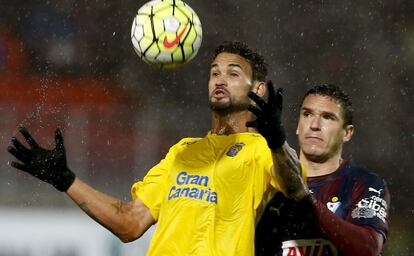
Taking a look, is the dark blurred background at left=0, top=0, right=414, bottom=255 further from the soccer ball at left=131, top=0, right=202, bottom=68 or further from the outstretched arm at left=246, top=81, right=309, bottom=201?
the outstretched arm at left=246, top=81, right=309, bottom=201

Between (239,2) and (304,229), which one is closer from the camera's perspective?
(304,229)

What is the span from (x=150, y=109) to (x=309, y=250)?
4834mm

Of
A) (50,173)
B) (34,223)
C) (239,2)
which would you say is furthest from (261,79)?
(239,2)

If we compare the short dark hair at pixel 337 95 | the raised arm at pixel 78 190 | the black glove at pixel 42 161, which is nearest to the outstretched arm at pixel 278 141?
the short dark hair at pixel 337 95

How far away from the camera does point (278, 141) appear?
3.43m

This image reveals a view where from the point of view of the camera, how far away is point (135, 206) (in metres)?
4.26

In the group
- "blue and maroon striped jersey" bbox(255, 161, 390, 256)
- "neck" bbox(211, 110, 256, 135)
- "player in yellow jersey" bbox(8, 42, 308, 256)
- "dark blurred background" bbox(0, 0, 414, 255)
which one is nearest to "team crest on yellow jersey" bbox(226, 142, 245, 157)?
"player in yellow jersey" bbox(8, 42, 308, 256)

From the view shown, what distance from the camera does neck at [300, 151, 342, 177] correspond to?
4.25m

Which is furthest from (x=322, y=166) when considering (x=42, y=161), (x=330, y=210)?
(x=42, y=161)

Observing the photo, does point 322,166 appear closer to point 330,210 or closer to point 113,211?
point 330,210

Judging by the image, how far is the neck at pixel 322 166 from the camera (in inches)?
167

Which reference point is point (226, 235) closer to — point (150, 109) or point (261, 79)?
point (261, 79)

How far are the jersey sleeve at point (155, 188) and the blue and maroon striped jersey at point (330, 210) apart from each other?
1.72ft

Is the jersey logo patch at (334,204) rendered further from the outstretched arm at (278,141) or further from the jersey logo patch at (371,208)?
the outstretched arm at (278,141)
